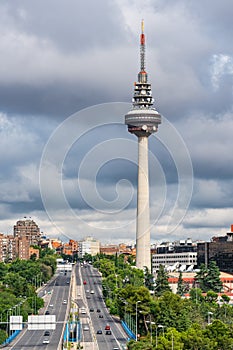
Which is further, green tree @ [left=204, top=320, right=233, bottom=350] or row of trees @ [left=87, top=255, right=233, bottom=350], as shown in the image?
green tree @ [left=204, top=320, right=233, bottom=350]

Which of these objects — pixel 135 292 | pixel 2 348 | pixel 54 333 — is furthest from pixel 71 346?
pixel 135 292

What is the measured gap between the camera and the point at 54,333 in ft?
525

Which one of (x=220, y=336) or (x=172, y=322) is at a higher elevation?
(x=172, y=322)

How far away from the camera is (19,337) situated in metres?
155

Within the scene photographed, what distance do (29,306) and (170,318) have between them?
4850 cm

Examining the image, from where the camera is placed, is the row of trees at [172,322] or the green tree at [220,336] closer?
the row of trees at [172,322]

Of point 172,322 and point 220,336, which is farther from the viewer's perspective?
point 172,322

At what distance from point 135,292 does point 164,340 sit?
55061 millimetres

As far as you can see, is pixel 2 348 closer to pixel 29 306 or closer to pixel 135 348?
pixel 135 348

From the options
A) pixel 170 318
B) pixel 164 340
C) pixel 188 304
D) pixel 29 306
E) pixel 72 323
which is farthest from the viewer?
pixel 29 306

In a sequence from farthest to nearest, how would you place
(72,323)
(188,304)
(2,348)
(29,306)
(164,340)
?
(29,306) → (188,304) → (72,323) → (2,348) → (164,340)

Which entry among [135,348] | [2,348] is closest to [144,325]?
[2,348]

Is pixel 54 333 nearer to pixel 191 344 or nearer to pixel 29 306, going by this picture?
pixel 29 306

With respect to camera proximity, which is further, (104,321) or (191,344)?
(104,321)
